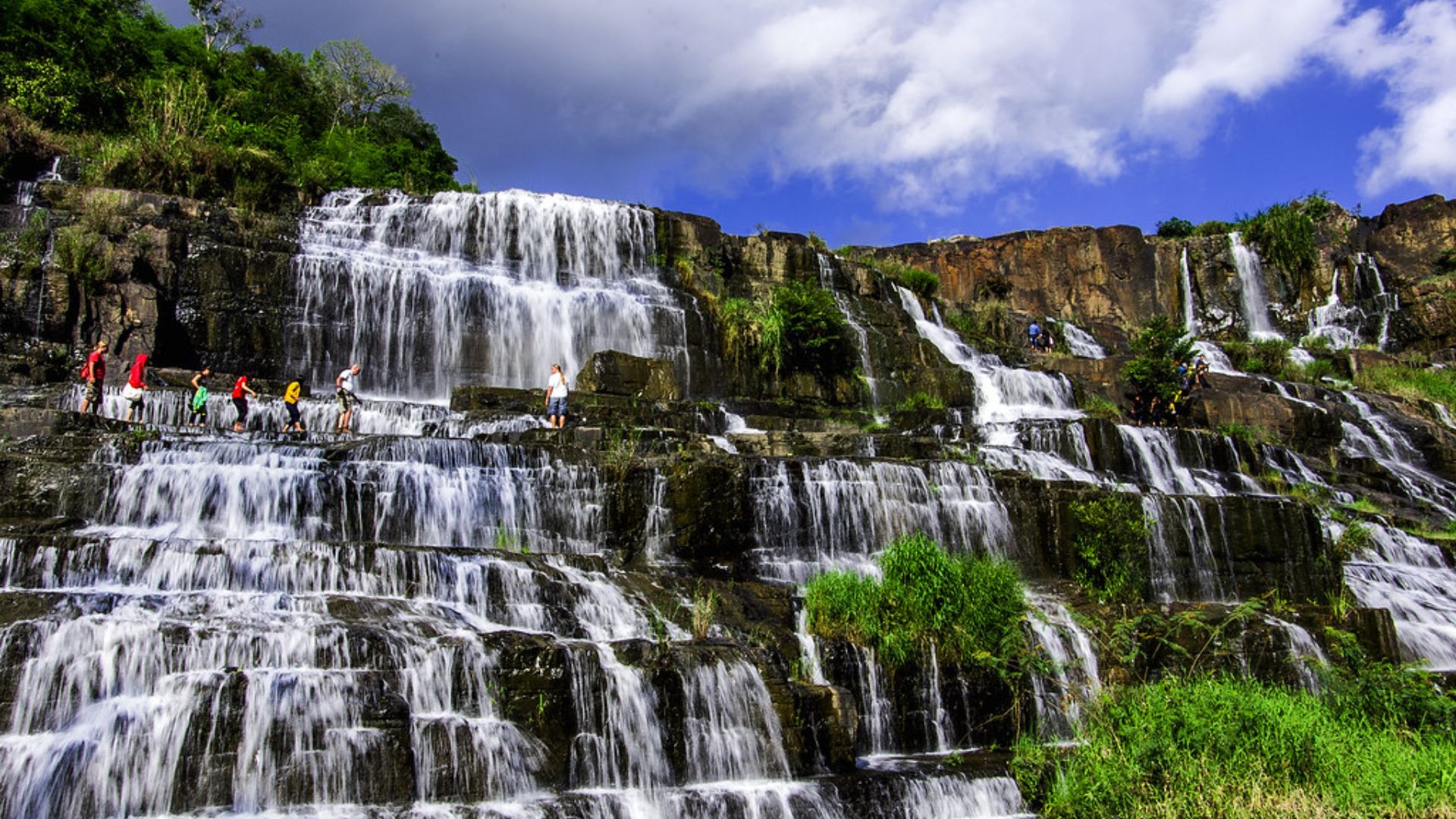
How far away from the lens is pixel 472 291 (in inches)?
755

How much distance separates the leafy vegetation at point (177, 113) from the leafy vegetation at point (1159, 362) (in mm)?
18633

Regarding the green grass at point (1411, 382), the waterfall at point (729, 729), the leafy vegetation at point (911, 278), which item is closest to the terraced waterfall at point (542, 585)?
the waterfall at point (729, 729)

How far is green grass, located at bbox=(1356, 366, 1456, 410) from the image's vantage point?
25.1 m

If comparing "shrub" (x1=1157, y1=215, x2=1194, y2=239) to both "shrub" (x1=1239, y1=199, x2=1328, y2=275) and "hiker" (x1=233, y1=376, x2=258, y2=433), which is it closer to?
"shrub" (x1=1239, y1=199, x2=1328, y2=275)

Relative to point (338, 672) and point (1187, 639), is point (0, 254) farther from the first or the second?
point (1187, 639)

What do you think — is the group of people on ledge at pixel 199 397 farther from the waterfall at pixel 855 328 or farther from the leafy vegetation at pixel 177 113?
the waterfall at pixel 855 328

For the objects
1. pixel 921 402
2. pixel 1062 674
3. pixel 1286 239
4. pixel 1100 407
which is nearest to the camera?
pixel 1062 674

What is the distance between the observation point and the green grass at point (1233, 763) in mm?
6438

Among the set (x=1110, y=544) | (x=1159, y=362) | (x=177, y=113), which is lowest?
→ (x=1110, y=544)

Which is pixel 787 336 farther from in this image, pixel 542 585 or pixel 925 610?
pixel 542 585

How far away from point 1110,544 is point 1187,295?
2395 cm

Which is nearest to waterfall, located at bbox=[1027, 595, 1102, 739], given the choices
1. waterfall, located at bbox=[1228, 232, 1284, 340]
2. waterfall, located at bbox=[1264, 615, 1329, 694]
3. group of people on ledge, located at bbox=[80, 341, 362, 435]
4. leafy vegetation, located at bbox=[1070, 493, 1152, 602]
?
leafy vegetation, located at bbox=[1070, 493, 1152, 602]

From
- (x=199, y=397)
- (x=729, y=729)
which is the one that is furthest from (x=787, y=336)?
(x=729, y=729)

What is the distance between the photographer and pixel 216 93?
92.9 feet
